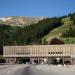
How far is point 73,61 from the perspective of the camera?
603ft

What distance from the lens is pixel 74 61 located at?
183750 mm

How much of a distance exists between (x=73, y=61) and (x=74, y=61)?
445 millimetres
